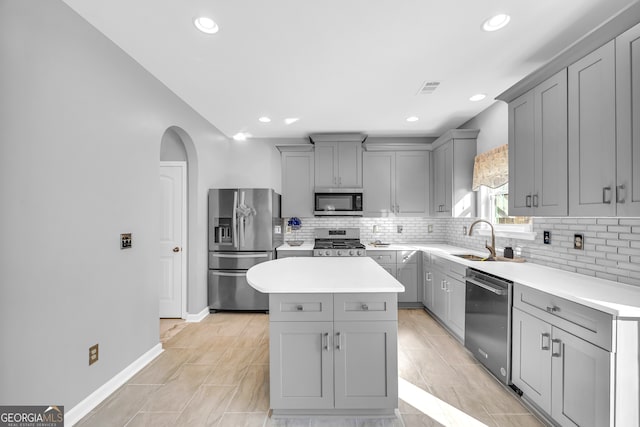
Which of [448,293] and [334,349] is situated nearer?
[334,349]

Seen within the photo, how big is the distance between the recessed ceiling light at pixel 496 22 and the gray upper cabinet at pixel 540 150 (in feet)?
1.73

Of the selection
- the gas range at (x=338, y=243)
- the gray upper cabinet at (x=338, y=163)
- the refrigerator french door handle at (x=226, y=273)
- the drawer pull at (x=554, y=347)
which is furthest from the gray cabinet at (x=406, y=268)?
the drawer pull at (x=554, y=347)

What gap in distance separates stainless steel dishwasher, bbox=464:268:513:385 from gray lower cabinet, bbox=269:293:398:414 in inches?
40.1

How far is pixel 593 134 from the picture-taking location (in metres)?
1.68

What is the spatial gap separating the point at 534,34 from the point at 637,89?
82 centimetres

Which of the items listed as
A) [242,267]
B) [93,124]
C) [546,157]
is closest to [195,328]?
[242,267]

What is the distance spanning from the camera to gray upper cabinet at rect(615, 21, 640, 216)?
144cm

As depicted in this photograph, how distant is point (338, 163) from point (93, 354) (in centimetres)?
354

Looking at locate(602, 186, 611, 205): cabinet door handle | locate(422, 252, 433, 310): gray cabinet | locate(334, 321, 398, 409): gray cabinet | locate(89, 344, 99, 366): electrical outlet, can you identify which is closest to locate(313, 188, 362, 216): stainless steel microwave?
locate(422, 252, 433, 310): gray cabinet

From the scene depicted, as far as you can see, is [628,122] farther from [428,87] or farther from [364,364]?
[364,364]

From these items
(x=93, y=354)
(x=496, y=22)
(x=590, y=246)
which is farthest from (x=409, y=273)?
(x=93, y=354)

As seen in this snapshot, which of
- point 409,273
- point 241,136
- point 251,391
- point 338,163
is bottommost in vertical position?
point 251,391

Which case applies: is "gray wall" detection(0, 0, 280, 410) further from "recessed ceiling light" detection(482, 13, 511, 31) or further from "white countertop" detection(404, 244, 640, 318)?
"white countertop" detection(404, 244, 640, 318)

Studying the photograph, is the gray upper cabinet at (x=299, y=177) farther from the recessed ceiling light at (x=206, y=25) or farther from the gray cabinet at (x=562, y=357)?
the gray cabinet at (x=562, y=357)
